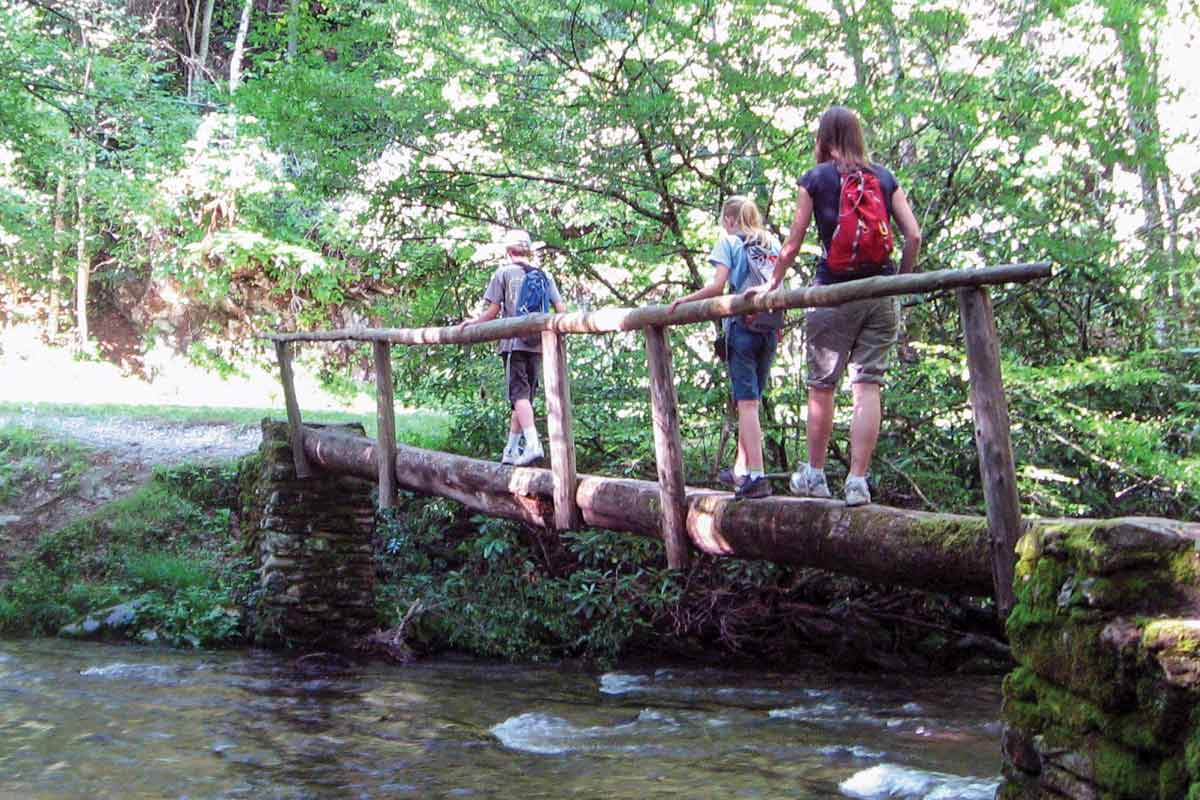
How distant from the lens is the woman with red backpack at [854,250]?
503 centimetres

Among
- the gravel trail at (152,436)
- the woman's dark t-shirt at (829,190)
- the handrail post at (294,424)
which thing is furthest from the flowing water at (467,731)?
the gravel trail at (152,436)

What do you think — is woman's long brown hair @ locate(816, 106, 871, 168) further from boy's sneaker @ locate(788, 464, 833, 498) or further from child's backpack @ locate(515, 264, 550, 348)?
child's backpack @ locate(515, 264, 550, 348)

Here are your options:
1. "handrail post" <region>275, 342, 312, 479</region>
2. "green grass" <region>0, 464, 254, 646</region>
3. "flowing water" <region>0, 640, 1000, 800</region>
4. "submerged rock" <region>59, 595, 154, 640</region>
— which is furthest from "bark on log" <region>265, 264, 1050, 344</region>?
"submerged rock" <region>59, 595, 154, 640</region>

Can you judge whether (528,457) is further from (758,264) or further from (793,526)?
(793,526)

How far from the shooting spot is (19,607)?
35.3 feet

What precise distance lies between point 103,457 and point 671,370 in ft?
31.3

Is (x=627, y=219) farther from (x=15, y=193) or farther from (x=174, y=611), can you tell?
(x=15, y=193)

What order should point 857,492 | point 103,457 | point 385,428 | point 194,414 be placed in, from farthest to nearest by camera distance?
point 194,414
point 103,457
point 385,428
point 857,492

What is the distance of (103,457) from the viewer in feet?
43.9

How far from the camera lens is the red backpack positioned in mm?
5008

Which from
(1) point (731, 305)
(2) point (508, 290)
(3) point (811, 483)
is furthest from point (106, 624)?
(1) point (731, 305)

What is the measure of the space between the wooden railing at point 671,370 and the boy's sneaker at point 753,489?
40cm

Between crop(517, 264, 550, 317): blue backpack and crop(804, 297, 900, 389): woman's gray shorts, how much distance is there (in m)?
2.87

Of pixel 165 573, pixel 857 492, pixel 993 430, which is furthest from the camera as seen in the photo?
pixel 165 573
